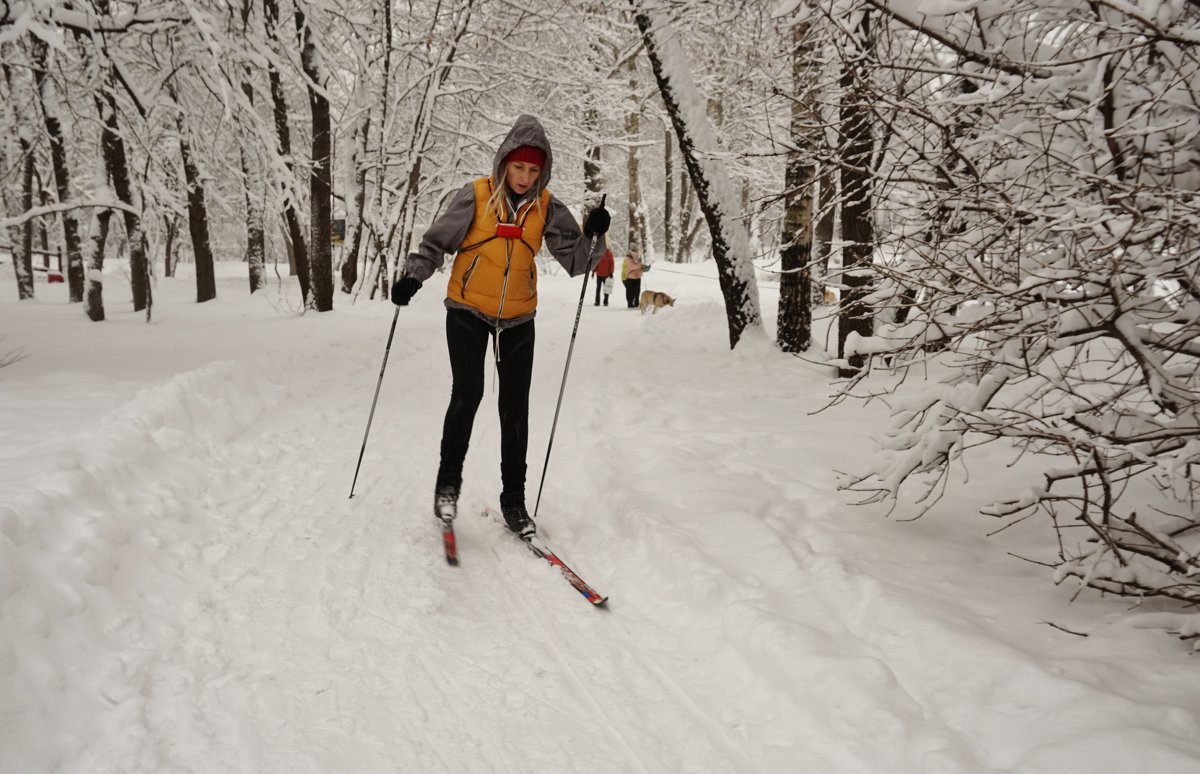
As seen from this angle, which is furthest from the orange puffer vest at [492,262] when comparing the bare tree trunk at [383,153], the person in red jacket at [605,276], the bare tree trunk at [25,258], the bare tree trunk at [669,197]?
the bare tree trunk at [669,197]

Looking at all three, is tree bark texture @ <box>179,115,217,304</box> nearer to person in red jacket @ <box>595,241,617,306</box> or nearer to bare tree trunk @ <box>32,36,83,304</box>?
bare tree trunk @ <box>32,36,83,304</box>

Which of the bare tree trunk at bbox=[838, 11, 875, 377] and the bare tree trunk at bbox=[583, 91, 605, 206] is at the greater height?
the bare tree trunk at bbox=[583, 91, 605, 206]

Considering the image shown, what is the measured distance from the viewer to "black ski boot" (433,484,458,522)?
160 inches

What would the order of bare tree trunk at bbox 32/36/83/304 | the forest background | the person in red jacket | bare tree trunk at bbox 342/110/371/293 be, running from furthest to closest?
the person in red jacket
bare tree trunk at bbox 342/110/371/293
bare tree trunk at bbox 32/36/83/304
the forest background

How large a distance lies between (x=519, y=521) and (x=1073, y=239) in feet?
10.1

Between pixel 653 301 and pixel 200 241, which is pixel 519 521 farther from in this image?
pixel 200 241

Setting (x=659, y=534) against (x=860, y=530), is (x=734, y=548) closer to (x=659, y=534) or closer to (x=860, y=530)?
(x=659, y=534)

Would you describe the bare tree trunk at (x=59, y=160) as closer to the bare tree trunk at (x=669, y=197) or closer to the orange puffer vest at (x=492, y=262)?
the orange puffer vest at (x=492, y=262)

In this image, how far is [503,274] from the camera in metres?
4.01

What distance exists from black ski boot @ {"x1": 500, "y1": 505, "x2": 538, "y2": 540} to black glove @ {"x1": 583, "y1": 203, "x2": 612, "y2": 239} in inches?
67.4

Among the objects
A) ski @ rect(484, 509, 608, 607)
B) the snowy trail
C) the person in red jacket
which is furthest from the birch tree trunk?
the person in red jacket

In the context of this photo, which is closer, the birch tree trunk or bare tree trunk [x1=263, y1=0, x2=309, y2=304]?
the birch tree trunk

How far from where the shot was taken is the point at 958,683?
8.59 ft

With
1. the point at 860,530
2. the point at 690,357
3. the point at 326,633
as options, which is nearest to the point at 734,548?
the point at 860,530
